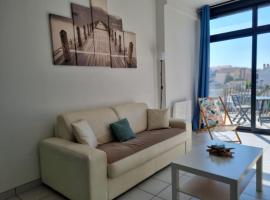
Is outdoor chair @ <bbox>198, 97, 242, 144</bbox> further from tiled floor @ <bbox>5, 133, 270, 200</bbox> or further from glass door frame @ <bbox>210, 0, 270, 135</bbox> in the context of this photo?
tiled floor @ <bbox>5, 133, 270, 200</bbox>

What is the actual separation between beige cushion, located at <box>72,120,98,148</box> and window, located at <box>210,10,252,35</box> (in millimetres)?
3769

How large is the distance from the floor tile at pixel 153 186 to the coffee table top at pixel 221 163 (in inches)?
20.0

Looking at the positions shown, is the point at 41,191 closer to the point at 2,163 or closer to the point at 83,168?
the point at 2,163

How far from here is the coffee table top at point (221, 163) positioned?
1.56 metres

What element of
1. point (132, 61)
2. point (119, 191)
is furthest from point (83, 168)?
point (132, 61)

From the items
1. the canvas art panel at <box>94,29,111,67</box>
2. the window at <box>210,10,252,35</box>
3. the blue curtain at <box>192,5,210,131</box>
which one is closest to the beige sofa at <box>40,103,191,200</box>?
the canvas art panel at <box>94,29,111,67</box>

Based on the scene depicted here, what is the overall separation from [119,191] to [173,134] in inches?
43.3

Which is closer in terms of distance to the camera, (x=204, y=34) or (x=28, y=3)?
(x=28, y=3)

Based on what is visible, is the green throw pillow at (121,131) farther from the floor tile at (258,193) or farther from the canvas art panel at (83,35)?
the floor tile at (258,193)

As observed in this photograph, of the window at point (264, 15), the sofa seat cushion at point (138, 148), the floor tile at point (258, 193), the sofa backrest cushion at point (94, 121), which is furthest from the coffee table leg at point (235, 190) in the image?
the window at point (264, 15)

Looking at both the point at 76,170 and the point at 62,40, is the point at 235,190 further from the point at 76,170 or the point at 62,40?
the point at 62,40

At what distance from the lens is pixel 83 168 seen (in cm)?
169

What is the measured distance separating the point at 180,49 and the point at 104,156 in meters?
3.19

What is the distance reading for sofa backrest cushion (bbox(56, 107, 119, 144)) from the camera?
7.29 feet
